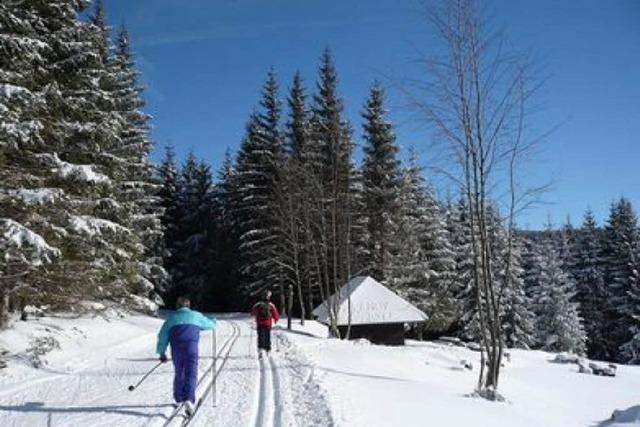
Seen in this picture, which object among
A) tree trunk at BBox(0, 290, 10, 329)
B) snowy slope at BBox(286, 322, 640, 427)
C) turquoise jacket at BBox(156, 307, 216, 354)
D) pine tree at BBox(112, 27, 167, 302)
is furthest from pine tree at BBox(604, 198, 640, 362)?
turquoise jacket at BBox(156, 307, 216, 354)

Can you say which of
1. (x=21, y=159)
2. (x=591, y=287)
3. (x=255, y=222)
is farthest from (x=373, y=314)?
(x=591, y=287)

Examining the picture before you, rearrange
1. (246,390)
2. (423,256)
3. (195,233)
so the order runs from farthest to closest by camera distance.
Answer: (195,233), (423,256), (246,390)

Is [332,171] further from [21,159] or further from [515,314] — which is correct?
[515,314]

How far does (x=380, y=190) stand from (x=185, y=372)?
30251mm

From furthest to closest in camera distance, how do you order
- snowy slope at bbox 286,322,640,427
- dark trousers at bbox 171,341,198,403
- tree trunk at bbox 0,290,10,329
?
tree trunk at bbox 0,290,10,329, snowy slope at bbox 286,322,640,427, dark trousers at bbox 171,341,198,403

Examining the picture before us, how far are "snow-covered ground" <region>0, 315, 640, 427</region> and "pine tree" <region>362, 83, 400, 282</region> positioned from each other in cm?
1536

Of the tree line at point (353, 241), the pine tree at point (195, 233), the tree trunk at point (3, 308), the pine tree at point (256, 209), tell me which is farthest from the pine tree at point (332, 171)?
the pine tree at point (195, 233)

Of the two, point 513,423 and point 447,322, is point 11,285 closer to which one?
point 513,423

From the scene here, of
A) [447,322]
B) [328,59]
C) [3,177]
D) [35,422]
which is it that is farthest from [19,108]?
[447,322]

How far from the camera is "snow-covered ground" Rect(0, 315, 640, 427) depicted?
8.60 metres

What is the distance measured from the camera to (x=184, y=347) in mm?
8922

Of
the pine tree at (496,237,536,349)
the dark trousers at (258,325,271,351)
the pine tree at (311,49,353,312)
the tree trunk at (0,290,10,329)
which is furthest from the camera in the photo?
the pine tree at (496,237,536,349)

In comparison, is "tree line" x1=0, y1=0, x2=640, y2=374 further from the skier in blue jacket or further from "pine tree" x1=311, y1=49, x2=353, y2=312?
the skier in blue jacket

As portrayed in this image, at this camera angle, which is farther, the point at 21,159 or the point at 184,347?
the point at 21,159
